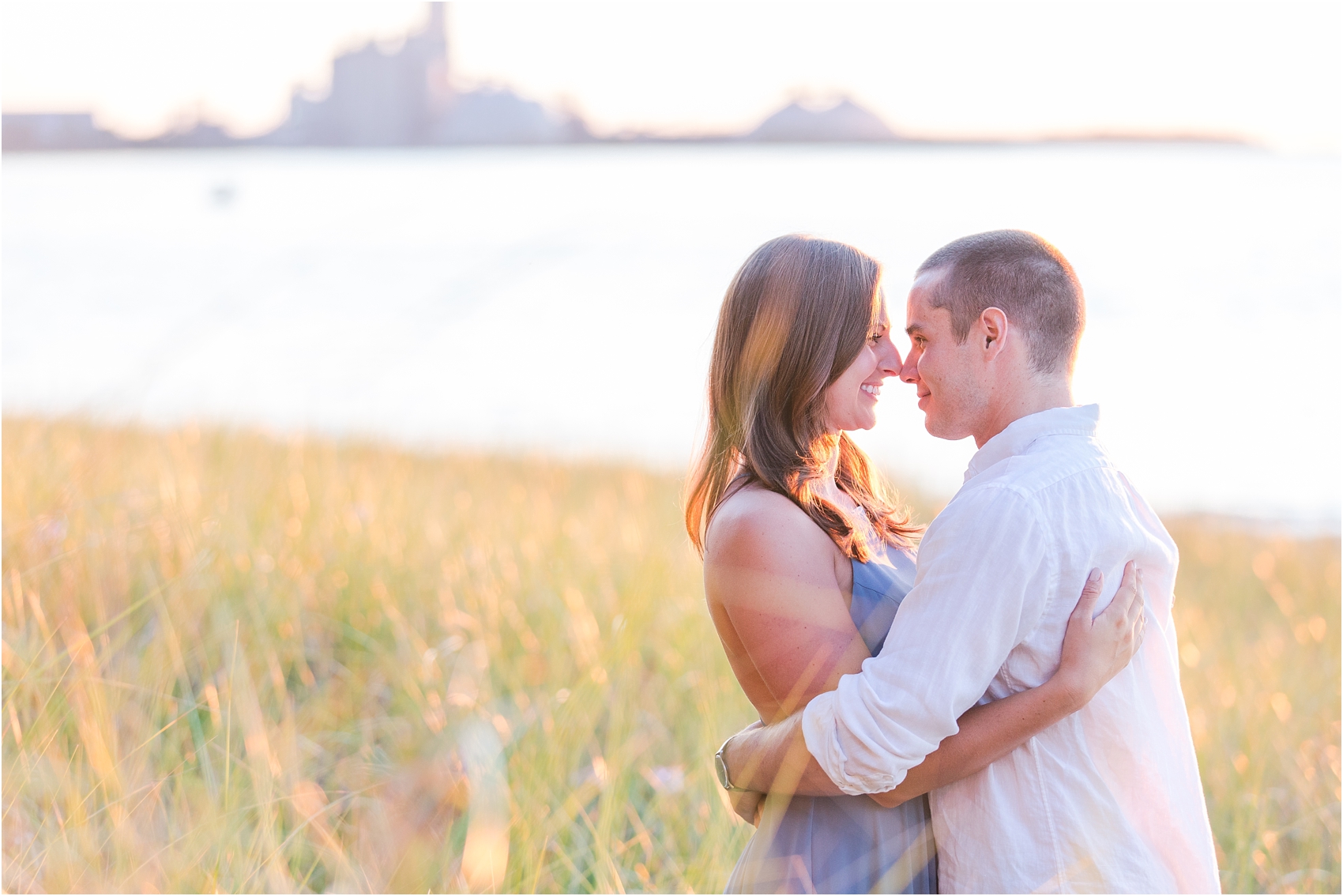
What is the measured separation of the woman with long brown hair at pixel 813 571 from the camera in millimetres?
2047

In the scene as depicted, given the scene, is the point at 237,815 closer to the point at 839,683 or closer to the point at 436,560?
the point at 839,683

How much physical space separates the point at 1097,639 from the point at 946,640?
326 mm

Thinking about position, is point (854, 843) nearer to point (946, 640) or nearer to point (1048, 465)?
point (946, 640)

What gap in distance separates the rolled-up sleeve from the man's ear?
1.33 feet

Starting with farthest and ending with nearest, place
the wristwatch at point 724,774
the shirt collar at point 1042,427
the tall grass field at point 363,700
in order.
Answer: the tall grass field at point 363,700 → the wristwatch at point 724,774 → the shirt collar at point 1042,427

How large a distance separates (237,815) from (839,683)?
162 centimetres

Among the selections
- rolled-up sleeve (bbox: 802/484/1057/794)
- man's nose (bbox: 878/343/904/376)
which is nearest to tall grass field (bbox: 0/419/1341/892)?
rolled-up sleeve (bbox: 802/484/1057/794)

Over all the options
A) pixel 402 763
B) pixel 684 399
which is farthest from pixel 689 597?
pixel 684 399

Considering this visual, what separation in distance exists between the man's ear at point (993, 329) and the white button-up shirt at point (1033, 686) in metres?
0.25

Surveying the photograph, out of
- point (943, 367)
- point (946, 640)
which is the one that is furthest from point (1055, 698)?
point (943, 367)

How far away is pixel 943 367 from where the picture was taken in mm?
2350

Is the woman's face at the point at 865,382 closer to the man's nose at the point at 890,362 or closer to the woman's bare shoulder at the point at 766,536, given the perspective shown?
the man's nose at the point at 890,362

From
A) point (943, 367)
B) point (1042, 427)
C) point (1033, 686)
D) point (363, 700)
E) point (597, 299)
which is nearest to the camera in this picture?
point (1033, 686)

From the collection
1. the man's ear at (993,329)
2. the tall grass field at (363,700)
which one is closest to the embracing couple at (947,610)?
the man's ear at (993,329)
